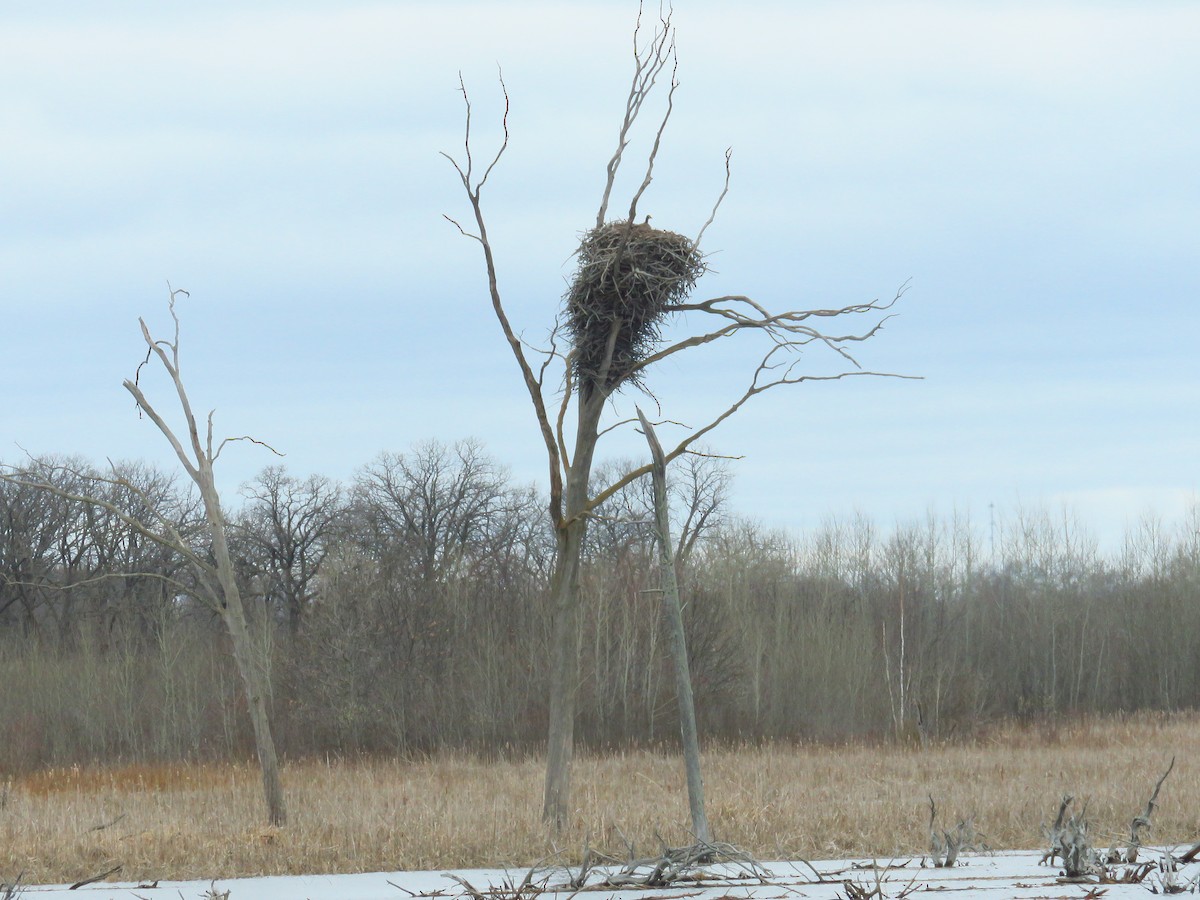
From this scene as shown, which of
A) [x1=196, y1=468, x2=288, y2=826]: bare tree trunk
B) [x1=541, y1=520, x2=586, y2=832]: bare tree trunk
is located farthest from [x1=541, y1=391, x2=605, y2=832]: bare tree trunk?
[x1=196, y1=468, x2=288, y2=826]: bare tree trunk

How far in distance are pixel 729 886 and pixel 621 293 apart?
462 centimetres

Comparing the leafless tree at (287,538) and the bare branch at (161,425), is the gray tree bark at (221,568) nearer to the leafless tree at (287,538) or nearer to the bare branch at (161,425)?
the bare branch at (161,425)

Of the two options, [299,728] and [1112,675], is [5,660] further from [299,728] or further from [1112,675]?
[1112,675]

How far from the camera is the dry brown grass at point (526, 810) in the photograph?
934 centimetres

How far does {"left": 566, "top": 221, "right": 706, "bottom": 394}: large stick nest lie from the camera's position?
9430 millimetres

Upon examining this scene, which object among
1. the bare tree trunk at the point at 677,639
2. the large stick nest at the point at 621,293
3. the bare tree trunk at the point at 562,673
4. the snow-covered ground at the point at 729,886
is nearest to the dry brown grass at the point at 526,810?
the bare tree trunk at the point at 562,673

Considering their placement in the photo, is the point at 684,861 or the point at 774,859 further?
the point at 774,859

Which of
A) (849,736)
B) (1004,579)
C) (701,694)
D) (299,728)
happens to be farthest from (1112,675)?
(299,728)

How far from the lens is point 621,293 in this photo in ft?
31.1

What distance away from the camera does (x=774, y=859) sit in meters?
8.94

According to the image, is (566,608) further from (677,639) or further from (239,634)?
(239,634)

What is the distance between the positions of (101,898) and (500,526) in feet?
159

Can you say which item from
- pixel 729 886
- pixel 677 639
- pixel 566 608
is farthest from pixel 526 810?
pixel 729 886

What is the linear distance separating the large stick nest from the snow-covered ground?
387 centimetres
